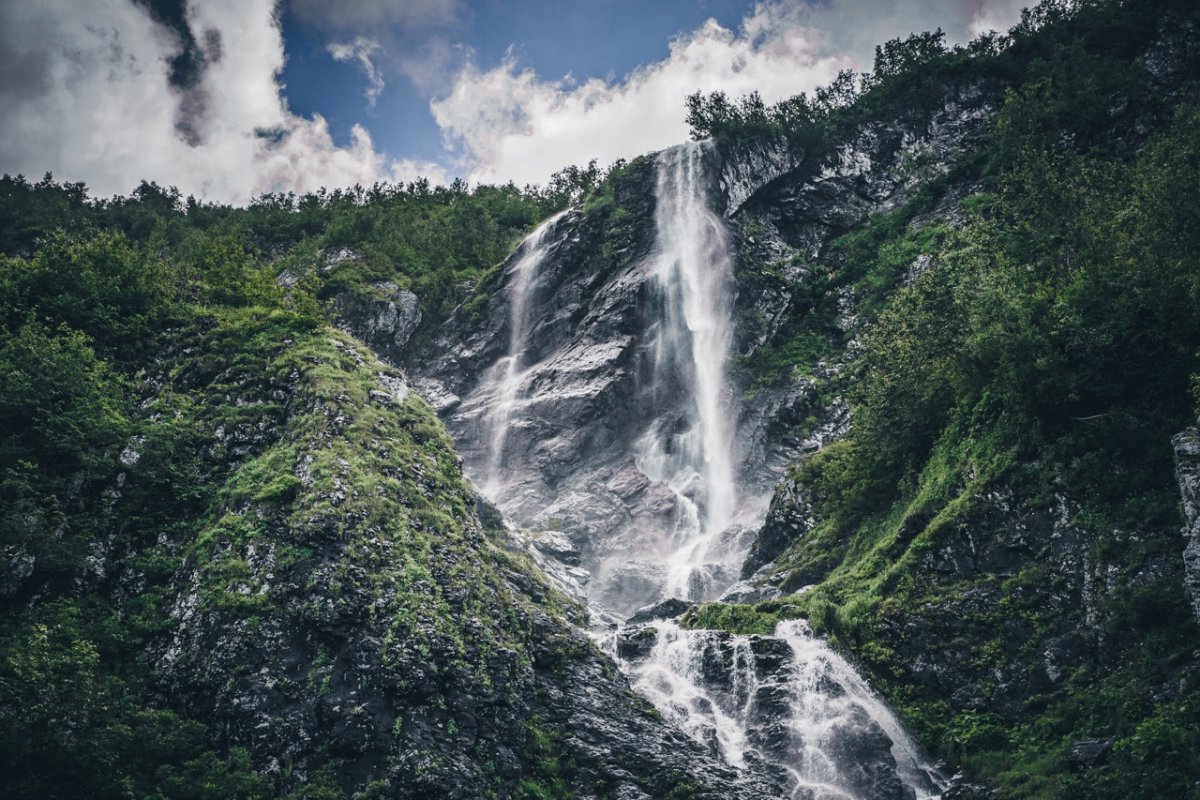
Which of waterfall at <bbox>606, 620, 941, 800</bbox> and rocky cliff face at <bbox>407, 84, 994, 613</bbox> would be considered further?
rocky cliff face at <bbox>407, 84, 994, 613</bbox>

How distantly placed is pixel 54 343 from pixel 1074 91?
60.1 meters

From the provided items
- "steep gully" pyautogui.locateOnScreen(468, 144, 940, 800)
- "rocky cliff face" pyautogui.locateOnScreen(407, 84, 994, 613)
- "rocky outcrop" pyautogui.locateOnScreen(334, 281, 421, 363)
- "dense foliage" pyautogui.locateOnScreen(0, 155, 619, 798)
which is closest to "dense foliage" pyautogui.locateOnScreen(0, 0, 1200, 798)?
"dense foliage" pyautogui.locateOnScreen(0, 155, 619, 798)

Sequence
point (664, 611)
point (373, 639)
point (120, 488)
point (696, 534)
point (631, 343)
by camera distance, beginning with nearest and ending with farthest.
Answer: point (373, 639)
point (120, 488)
point (664, 611)
point (696, 534)
point (631, 343)

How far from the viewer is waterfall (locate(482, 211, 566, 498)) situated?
51562 mm

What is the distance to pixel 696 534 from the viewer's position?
151 feet

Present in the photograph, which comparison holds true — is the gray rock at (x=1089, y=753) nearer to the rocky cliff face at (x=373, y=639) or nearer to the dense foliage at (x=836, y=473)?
the dense foliage at (x=836, y=473)

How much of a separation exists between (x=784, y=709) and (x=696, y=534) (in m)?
20.8

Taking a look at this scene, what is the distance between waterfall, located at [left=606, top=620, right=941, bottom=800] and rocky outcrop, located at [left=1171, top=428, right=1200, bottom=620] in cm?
918

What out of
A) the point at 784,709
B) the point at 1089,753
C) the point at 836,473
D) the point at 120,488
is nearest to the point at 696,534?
the point at 836,473

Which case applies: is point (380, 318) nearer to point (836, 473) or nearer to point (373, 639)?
point (836, 473)

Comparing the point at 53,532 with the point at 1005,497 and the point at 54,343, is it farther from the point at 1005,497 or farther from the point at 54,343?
the point at 1005,497

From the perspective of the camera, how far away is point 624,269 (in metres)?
59.8

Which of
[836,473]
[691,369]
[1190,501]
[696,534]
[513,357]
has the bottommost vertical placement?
[1190,501]

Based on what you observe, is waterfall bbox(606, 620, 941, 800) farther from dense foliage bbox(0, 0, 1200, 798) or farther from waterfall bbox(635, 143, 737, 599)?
waterfall bbox(635, 143, 737, 599)
